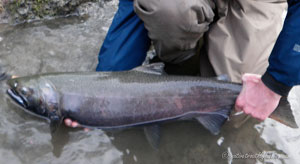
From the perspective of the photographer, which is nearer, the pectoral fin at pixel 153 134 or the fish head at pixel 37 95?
the fish head at pixel 37 95

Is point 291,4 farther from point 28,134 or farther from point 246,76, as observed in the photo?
A: point 28,134

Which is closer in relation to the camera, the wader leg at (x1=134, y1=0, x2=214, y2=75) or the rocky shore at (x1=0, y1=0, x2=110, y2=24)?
the wader leg at (x1=134, y1=0, x2=214, y2=75)

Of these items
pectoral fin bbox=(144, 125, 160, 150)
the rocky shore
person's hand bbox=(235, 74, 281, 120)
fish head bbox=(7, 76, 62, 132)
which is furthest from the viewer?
the rocky shore

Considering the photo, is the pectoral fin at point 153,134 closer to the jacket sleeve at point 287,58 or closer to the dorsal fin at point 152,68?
the dorsal fin at point 152,68

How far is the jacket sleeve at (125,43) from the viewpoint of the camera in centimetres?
283

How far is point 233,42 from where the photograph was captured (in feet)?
8.88

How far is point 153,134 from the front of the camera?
8.01 feet

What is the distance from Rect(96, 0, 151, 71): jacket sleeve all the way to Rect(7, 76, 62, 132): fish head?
2.30ft

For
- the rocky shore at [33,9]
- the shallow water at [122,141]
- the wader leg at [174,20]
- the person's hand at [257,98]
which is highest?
the wader leg at [174,20]

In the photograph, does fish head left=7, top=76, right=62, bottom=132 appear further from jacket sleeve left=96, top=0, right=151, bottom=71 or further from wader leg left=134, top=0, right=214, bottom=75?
wader leg left=134, top=0, right=214, bottom=75

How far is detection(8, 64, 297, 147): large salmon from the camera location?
2.27 meters

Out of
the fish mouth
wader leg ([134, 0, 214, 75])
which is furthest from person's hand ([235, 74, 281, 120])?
the fish mouth

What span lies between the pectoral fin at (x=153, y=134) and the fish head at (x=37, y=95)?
77 centimetres

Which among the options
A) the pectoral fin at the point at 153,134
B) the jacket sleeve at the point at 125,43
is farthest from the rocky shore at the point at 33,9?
the pectoral fin at the point at 153,134
